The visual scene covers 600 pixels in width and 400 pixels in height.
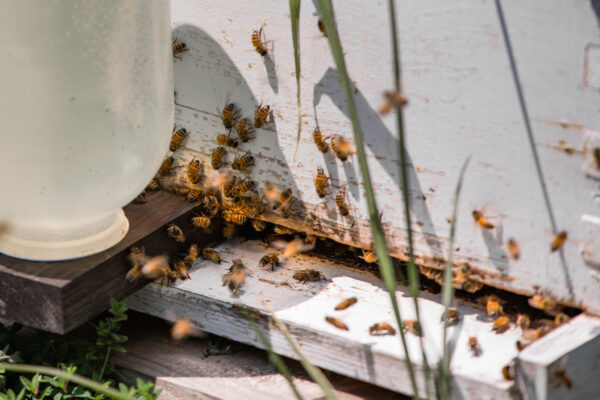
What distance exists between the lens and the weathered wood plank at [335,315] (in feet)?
4.94

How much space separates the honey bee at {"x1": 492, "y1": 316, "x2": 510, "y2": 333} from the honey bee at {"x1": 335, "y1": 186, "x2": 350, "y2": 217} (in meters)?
0.40

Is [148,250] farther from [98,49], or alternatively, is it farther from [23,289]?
[98,49]

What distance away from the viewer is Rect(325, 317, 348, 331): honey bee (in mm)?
1616

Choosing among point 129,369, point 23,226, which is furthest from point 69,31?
point 129,369

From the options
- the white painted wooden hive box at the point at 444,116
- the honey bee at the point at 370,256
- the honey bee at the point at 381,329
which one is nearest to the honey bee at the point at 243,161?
the white painted wooden hive box at the point at 444,116

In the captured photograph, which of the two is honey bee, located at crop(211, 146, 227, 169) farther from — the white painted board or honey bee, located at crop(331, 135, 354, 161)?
honey bee, located at crop(331, 135, 354, 161)

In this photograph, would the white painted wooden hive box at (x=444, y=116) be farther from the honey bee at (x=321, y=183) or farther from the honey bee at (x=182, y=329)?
the honey bee at (x=182, y=329)

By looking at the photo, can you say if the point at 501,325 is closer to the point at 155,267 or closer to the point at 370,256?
the point at 370,256

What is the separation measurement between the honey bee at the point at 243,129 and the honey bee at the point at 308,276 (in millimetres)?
333

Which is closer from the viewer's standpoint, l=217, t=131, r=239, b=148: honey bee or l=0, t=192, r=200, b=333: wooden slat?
l=0, t=192, r=200, b=333: wooden slat

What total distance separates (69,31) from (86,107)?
15 centimetres

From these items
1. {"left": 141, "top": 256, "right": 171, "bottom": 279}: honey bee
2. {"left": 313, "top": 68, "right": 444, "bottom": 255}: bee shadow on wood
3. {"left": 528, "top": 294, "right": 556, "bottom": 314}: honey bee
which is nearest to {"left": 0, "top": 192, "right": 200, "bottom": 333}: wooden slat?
{"left": 141, "top": 256, "right": 171, "bottom": 279}: honey bee

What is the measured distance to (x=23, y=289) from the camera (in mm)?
1630

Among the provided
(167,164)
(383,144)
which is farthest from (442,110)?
(167,164)
